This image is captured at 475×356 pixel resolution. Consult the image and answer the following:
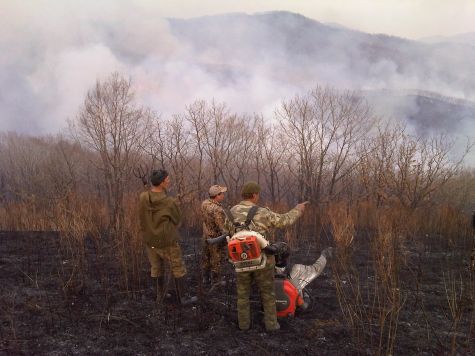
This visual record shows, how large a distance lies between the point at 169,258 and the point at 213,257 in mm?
823

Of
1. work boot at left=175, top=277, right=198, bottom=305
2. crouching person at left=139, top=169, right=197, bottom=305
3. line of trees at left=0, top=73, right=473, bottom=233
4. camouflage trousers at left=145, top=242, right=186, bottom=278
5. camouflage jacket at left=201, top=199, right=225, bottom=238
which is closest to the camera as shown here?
crouching person at left=139, top=169, right=197, bottom=305

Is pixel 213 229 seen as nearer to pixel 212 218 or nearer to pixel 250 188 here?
pixel 212 218

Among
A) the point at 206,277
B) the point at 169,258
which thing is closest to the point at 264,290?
the point at 169,258

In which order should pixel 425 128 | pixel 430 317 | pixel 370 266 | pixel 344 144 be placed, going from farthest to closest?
pixel 425 128 < pixel 344 144 < pixel 370 266 < pixel 430 317

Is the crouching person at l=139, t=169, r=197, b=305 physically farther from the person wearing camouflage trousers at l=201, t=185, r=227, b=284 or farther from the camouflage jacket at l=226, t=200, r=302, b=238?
the camouflage jacket at l=226, t=200, r=302, b=238

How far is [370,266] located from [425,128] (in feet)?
174

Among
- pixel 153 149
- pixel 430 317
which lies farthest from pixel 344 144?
pixel 430 317

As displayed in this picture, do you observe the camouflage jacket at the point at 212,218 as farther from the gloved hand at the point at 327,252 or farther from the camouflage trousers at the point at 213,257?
the gloved hand at the point at 327,252

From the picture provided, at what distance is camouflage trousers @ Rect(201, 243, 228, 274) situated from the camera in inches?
198

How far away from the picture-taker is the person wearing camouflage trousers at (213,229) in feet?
15.4

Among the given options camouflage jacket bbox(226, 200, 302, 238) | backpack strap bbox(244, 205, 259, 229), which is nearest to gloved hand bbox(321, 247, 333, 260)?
camouflage jacket bbox(226, 200, 302, 238)

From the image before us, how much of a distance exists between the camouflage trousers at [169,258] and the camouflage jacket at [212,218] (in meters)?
0.56

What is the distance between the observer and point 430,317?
450 centimetres

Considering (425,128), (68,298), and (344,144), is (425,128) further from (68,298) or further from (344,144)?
(68,298)
